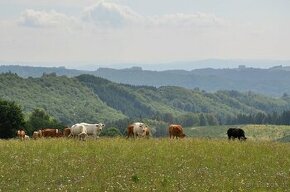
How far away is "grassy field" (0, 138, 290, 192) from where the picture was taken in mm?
16875

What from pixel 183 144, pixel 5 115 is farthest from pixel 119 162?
pixel 5 115

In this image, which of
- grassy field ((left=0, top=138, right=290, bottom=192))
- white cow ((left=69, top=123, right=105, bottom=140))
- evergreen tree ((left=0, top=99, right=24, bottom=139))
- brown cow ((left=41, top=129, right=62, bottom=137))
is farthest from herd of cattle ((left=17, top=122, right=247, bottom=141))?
evergreen tree ((left=0, top=99, right=24, bottom=139))

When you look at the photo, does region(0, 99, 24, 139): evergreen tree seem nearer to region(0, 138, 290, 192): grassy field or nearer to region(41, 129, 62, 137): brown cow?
region(41, 129, 62, 137): brown cow

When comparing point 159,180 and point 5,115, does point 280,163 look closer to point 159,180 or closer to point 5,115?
point 159,180

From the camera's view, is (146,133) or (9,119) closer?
(146,133)

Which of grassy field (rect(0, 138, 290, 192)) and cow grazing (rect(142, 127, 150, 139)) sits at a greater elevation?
grassy field (rect(0, 138, 290, 192))

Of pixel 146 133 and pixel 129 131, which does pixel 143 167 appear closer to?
pixel 146 133

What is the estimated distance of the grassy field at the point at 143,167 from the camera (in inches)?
664

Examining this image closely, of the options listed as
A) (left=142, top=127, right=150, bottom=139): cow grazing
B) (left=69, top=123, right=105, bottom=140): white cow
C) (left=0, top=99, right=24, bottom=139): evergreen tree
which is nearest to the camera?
(left=69, top=123, right=105, bottom=140): white cow

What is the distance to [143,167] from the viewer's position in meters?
20.1

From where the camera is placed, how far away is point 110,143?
26.3 m

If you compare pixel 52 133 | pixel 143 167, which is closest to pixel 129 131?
pixel 52 133

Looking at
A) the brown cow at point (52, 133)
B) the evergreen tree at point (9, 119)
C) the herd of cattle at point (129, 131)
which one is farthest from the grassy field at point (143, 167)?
the evergreen tree at point (9, 119)

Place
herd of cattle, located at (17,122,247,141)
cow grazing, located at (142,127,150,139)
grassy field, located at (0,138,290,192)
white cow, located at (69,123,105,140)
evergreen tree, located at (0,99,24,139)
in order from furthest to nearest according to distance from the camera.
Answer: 1. evergreen tree, located at (0,99,24,139)
2. cow grazing, located at (142,127,150,139)
3. herd of cattle, located at (17,122,247,141)
4. white cow, located at (69,123,105,140)
5. grassy field, located at (0,138,290,192)
